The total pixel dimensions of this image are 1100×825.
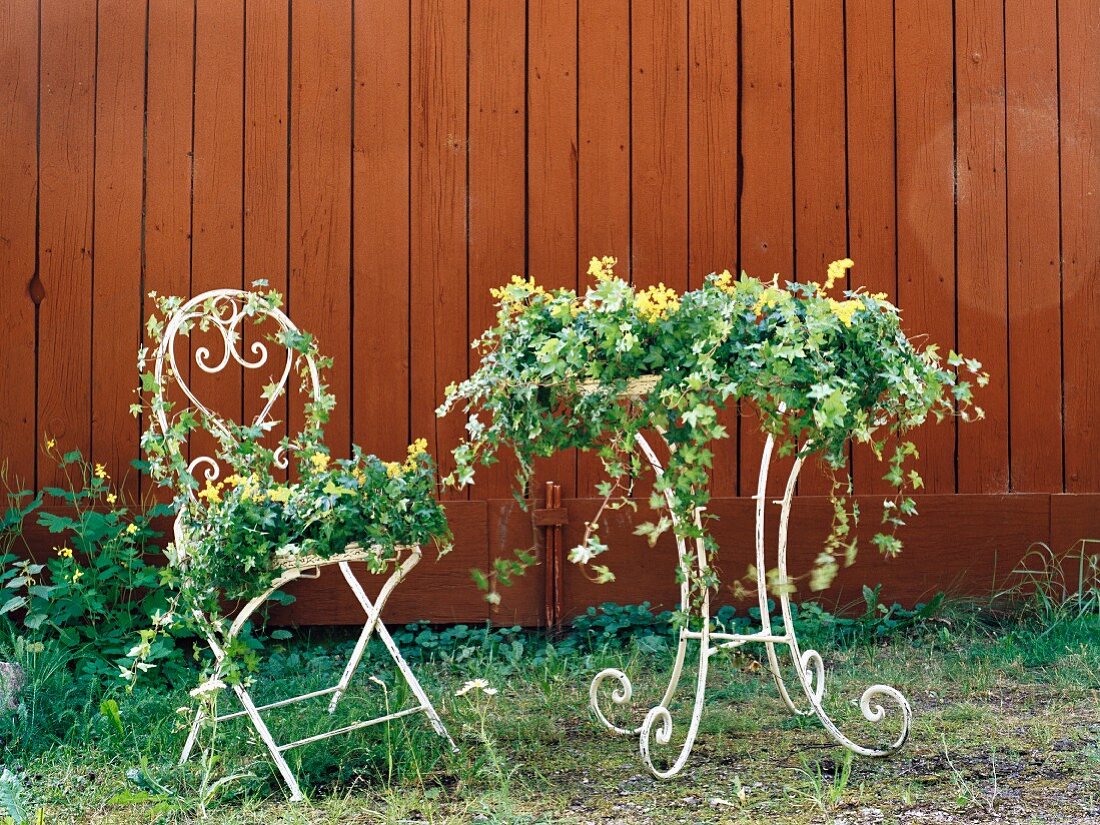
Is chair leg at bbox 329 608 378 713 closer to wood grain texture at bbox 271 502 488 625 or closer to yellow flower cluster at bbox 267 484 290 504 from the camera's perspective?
yellow flower cluster at bbox 267 484 290 504

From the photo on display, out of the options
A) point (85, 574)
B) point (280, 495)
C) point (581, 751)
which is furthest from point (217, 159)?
point (581, 751)

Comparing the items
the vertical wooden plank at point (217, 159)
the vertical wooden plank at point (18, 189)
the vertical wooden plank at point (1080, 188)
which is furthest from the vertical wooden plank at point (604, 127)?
the vertical wooden plank at point (18, 189)

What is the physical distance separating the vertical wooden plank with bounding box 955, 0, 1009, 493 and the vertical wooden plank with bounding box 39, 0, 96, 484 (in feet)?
9.77

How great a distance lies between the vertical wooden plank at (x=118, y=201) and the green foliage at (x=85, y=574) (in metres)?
0.26

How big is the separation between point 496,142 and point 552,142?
19 cm

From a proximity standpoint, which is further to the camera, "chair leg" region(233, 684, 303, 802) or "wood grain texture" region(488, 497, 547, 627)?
"wood grain texture" region(488, 497, 547, 627)

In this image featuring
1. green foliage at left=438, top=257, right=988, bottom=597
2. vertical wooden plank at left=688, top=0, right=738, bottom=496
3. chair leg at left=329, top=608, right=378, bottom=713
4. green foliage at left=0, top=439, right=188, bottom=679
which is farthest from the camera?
vertical wooden plank at left=688, top=0, right=738, bottom=496

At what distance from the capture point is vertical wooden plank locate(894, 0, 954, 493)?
3.83m

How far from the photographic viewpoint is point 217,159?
3.75 meters

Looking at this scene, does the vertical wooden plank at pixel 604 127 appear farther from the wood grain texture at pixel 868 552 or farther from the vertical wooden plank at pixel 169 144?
the vertical wooden plank at pixel 169 144

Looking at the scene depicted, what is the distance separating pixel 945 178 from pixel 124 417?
9.60 ft

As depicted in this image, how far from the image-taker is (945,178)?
3.86 m

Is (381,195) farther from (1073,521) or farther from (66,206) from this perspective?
(1073,521)

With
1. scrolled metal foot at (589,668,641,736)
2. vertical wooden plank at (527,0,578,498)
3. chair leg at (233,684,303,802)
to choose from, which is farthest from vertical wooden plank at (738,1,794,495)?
chair leg at (233,684,303,802)
